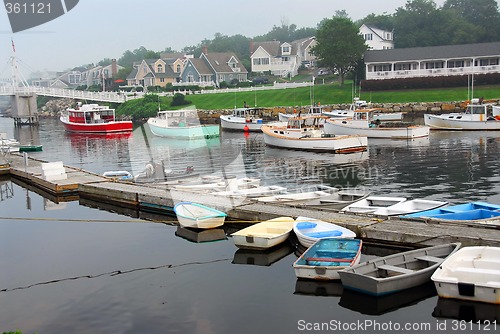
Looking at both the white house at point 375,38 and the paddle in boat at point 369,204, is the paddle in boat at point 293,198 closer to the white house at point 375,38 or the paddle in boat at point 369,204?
the paddle in boat at point 369,204

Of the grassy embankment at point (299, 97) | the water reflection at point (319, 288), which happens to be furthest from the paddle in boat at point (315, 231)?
the grassy embankment at point (299, 97)

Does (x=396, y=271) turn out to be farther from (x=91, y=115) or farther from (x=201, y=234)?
(x=91, y=115)

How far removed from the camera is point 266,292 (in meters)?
15.5

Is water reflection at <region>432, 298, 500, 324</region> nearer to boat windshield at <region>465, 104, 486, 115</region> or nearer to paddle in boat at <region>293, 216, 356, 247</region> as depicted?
paddle in boat at <region>293, 216, 356, 247</region>

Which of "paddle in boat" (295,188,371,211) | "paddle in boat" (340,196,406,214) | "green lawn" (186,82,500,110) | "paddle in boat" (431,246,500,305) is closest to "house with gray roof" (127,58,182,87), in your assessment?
"green lawn" (186,82,500,110)

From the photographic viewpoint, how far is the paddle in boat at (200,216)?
21438 millimetres

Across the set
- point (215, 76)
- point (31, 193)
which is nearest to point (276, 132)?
point (31, 193)

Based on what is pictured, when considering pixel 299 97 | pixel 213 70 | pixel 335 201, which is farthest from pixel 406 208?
pixel 213 70

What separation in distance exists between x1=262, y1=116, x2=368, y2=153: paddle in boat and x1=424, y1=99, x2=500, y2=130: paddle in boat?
41.1 ft

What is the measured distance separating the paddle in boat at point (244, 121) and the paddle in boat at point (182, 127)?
4319 millimetres

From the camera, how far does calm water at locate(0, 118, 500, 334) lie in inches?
539

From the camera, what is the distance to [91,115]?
74.6 meters

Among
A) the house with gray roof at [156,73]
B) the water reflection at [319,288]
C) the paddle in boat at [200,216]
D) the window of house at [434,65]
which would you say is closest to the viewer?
the water reflection at [319,288]

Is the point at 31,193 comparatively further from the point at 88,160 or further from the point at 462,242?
the point at 462,242
